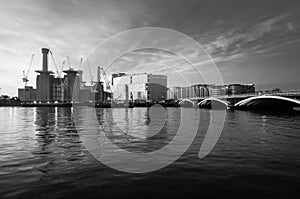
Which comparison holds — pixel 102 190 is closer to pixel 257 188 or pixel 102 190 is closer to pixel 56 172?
pixel 56 172

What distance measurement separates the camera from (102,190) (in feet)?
28.7

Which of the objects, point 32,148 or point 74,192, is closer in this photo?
point 74,192

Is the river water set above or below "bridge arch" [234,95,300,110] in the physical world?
below

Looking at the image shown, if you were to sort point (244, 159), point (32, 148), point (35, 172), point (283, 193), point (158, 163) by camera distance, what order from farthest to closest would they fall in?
point (32, 148) < point (244, 159) < point (158, 163) < point (35, 172) < point (283, 193)

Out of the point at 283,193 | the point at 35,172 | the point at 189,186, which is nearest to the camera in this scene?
the point at 283,193

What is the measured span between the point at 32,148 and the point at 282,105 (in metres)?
116

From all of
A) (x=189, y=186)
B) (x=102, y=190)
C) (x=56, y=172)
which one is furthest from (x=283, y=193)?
(x=56, y=172)

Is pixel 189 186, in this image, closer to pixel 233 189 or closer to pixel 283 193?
pixel 233 189

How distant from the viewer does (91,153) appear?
1534cm

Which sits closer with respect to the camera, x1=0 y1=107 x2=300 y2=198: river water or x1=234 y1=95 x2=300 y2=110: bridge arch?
x1=0 y1=107 x2=300 y2=198: river water

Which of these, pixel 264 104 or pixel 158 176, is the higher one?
pixel 264 104

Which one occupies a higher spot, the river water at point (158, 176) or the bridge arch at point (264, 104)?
the bridge arch at point (264, 104)

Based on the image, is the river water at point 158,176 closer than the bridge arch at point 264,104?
Yes

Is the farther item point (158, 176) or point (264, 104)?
point (264, 104)
